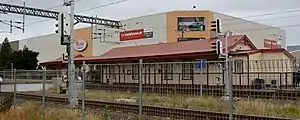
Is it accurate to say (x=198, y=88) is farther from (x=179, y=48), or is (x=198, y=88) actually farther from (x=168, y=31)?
(x=168, y=31)

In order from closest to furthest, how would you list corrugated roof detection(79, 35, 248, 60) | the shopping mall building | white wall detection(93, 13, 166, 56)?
corrugated roof detection(79, 35, 248, 60)
the shopping mall building
white wall detection(93, 13, 166, 56)

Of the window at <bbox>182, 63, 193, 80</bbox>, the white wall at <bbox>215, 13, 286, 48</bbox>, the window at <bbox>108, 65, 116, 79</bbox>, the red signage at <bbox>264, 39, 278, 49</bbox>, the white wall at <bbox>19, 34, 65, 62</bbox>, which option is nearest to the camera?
the window at <bbox>182, 63, 193, 80</bbox>

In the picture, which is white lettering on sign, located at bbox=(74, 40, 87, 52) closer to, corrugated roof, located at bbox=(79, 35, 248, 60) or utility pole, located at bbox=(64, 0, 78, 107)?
corrugated roof, located at bbox=(79, 35, 248, 60)

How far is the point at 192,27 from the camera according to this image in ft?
194

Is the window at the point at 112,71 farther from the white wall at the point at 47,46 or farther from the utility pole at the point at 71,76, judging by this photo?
the white wall at the point at 47,46

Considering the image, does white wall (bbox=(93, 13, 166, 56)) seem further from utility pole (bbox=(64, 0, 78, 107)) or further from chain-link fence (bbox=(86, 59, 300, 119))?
chain-link fence (bbox=(86, 59, 300, 119))

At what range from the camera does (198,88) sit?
359 inches

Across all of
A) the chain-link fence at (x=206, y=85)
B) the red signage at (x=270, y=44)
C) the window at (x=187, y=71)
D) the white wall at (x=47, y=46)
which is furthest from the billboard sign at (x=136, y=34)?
the window at (x=187, y=71)

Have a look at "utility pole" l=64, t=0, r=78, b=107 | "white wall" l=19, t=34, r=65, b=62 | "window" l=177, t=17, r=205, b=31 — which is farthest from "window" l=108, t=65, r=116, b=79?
"white wall" l=19, t=34, r=65, b=62

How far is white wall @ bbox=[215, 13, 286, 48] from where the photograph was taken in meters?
62.8

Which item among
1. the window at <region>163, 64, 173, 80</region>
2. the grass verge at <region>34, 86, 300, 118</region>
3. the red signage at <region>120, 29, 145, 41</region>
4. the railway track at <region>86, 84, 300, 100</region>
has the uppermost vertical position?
the red signage at <region>120, 29, 145, 41</region>

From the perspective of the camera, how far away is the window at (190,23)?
58834mm

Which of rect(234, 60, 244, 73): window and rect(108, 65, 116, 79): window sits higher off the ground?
rect(234, 60, 244, 73): window

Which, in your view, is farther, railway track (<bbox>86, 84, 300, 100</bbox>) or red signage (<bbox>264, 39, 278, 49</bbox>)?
red signage (<bbox>264, 39, 278, 49</bbox>)
